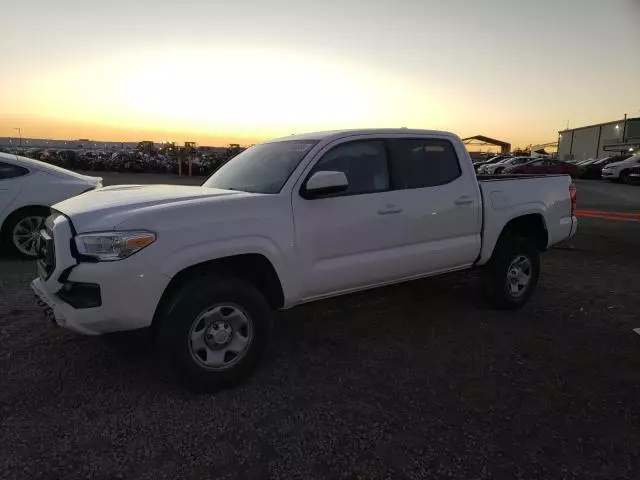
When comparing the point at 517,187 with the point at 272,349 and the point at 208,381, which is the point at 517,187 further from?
the point at 208,381

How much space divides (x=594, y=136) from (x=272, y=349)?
2700 inches

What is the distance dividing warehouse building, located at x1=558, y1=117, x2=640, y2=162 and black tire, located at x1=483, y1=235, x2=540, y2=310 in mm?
49618

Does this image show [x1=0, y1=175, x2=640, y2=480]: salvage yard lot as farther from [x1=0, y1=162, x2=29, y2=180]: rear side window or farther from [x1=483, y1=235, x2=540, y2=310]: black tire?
[x1=0, y1=162, x2=29, y2=180]: rear side window

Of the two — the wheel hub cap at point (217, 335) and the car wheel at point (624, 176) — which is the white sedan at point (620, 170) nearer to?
the car wheel at point (624, 176)

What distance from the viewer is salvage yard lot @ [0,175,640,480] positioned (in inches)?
106

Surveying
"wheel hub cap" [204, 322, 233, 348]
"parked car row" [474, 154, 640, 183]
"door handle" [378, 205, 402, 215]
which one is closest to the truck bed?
"door handle" [378, 205, 402, 215]

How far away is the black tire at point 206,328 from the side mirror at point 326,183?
834mm

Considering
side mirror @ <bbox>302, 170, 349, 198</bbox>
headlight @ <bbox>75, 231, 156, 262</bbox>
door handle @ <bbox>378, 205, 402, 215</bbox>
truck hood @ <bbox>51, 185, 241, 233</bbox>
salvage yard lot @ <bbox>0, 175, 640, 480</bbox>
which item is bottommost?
salvage yard lot @ <bbox>0, 175, 640, 480</bbox>

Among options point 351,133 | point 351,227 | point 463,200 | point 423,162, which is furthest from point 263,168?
point 463,200

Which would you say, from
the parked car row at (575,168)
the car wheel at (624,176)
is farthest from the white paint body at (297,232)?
the car wheel at (624,176)

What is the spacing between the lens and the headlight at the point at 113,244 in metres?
3.06

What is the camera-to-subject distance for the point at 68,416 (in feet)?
10.2

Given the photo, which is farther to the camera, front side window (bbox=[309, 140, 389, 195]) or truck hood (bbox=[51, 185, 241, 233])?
front side window (bbox=[309, 140, 389, 195])

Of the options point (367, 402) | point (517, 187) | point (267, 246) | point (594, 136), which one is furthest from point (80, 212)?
point (594, 136)
